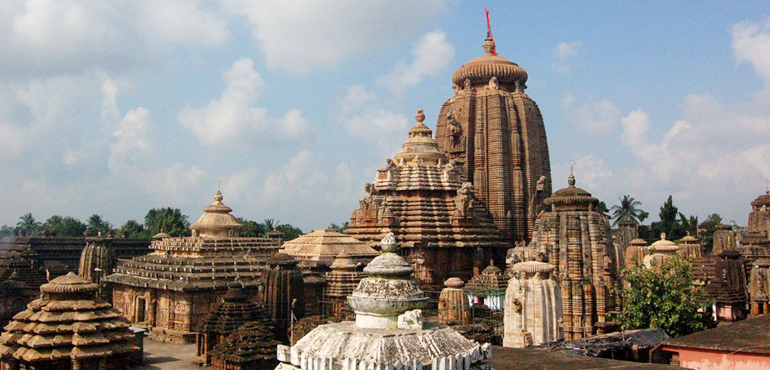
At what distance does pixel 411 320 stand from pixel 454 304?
1852 cm

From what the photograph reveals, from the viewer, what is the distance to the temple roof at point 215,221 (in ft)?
111

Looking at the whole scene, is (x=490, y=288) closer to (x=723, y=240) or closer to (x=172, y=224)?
(x=723, y=240)

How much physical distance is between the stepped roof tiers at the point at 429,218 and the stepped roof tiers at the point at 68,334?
2045 centimetres

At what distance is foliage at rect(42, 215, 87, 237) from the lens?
318 feet

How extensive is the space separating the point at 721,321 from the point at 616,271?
34.3 ft

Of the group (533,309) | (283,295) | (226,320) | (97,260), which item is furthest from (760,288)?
(97,260)

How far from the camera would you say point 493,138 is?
4503cm

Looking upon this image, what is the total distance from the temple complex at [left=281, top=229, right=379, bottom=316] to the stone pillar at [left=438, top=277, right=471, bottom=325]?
509 centimetres

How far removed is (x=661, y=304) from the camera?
2234cm

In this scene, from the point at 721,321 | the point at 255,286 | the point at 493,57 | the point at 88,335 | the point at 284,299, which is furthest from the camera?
the point at 493,57

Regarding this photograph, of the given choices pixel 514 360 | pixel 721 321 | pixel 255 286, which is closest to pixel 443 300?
pixel 255 286

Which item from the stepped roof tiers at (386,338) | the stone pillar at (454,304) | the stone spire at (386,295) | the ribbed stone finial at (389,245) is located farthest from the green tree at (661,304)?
the stone spire at (386,295)

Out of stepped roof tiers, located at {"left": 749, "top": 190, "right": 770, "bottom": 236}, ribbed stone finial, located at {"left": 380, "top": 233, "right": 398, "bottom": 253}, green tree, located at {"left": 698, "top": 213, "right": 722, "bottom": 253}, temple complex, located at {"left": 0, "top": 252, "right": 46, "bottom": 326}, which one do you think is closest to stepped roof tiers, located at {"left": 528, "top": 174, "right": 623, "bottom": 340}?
ribbed stone finial, located at {"left": 380, "top": 233, "right": 398, "bottom": 253}

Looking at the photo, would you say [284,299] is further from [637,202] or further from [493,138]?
[637,202]
